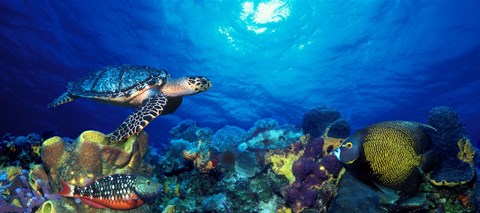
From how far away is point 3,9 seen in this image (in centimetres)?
1745

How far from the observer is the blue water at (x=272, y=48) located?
15.5 m

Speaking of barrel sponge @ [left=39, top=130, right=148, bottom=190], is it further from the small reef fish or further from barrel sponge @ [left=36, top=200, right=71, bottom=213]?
barrel sponge @ [left=36, top=200, right=71, bottom=213]

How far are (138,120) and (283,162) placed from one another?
297 cm

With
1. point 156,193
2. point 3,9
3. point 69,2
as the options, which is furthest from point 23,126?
point 156,193

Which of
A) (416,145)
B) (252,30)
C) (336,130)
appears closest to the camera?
(416,145)

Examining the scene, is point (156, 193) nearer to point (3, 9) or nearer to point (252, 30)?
point (252, 30)

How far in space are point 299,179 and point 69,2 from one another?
1824 cm

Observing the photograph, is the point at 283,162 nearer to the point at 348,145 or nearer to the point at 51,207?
the point at 348,145

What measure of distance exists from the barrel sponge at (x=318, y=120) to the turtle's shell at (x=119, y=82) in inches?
167

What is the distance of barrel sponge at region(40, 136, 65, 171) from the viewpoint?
11.4 ft

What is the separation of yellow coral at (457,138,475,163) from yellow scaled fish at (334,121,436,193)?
197cm

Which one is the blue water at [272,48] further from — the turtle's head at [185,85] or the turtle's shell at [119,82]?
the turtle's head at [185,85]

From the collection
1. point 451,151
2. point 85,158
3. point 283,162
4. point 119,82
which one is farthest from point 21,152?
point 451,151

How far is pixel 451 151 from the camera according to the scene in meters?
3.81
